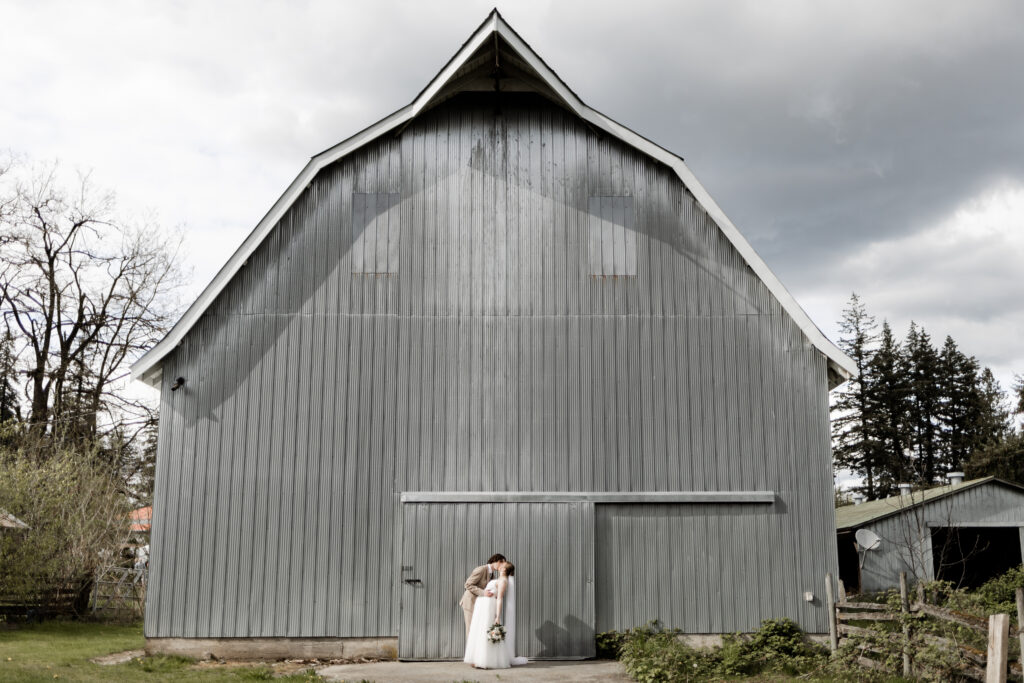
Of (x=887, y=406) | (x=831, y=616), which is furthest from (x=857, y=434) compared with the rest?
(x=831, y=616)

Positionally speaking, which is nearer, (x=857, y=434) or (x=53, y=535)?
(x=53, y=535)

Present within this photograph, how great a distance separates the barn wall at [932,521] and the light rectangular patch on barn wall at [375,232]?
733 inches

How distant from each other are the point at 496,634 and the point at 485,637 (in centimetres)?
17

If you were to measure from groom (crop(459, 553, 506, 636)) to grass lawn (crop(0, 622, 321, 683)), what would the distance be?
7.79 feet

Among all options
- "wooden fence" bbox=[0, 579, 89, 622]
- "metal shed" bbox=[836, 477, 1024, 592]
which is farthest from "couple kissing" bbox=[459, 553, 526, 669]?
"metal shed" bbox=[836, 477, 1024, 592]

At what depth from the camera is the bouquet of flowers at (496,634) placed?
11586 millimetres

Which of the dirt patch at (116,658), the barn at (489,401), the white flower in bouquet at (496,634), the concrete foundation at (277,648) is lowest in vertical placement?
the dirt patch at (116,658)

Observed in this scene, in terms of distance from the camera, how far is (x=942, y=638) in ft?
32.2

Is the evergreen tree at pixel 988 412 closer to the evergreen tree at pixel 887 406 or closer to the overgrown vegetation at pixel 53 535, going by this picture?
the evergreen tree at pixel 887 406

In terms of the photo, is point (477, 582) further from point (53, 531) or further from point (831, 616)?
point (53, 531)

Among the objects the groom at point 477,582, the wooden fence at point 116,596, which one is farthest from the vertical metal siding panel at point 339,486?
the wooden fence at point 116,596

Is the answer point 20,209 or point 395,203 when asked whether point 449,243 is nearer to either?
point 395,203

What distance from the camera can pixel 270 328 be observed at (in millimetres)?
13227

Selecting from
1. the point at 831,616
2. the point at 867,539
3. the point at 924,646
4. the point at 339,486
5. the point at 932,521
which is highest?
the point at 339,486
